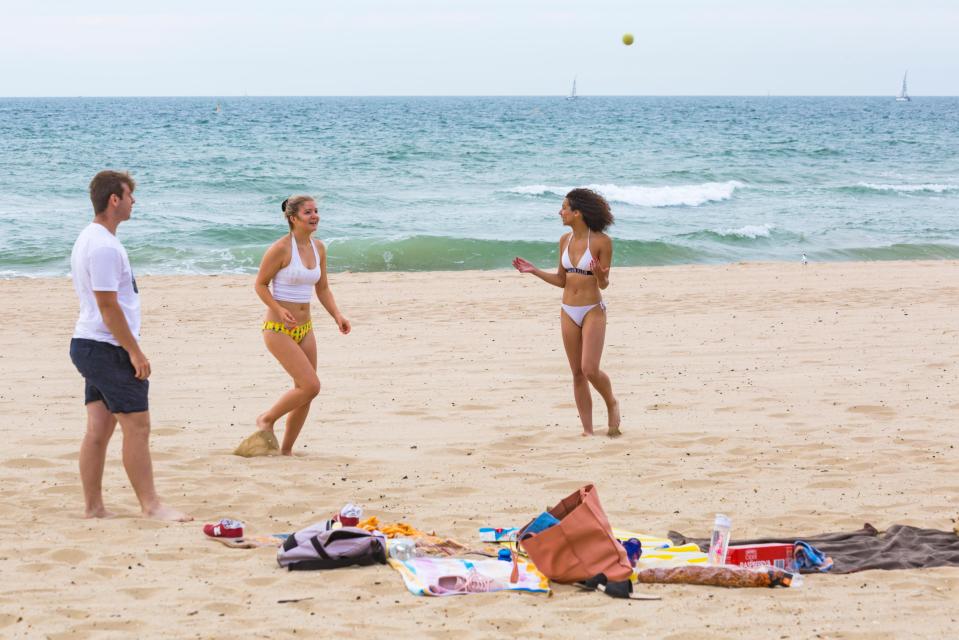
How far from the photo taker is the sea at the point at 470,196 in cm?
2014

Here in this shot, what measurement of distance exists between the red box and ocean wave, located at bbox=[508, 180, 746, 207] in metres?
23.4

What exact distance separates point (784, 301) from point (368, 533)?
9.70m

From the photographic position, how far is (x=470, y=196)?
2883 centimetres

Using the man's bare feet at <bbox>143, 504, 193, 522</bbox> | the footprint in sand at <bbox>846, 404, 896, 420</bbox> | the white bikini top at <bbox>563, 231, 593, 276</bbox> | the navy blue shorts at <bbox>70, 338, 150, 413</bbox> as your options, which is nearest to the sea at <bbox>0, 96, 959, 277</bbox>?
the footprint in sand at <bbox>846, 404, 896, 420</bbox>

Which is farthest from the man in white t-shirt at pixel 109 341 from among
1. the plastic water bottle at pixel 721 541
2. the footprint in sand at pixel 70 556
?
the plastic water bottle at pixel 721 541

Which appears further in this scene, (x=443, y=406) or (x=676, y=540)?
(x=443, y=406)

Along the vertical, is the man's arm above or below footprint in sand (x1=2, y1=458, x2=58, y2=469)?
above

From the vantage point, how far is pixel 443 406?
8.33 m

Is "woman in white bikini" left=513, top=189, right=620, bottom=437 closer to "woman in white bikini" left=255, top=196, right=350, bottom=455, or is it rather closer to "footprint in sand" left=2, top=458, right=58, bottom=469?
"woman in white bikini" left=255, top=196, right=350, bottom=455

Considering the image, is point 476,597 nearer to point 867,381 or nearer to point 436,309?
point 867,381

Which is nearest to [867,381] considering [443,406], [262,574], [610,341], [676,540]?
[610,341]

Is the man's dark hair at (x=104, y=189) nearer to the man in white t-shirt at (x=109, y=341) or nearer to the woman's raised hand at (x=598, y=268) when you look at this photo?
the man in white t-shirt at (x=109, y=341)

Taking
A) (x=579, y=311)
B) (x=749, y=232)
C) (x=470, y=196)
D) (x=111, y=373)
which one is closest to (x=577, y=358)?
(x=579, y=311)

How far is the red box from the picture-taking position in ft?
15.7
